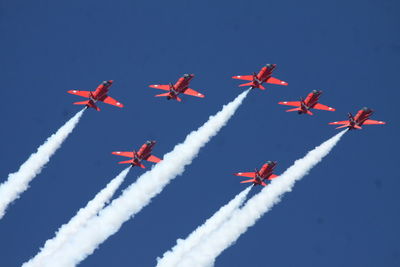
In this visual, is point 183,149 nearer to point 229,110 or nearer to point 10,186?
point 229,110

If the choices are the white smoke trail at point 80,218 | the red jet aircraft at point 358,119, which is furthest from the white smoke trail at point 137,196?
the red jet aircraft at point 358,119

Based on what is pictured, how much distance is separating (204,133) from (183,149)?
132 inches

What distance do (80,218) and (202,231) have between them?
14.0 meters

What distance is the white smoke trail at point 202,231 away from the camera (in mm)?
115062

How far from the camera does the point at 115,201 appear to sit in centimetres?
11856

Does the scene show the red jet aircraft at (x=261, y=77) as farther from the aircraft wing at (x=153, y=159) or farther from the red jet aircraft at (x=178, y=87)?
the aircraft wing at (x=153, y=159)

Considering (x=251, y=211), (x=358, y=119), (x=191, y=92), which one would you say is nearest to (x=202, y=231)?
(x=251, y=211)

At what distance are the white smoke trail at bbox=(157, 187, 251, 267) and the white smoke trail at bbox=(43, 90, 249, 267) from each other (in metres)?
6.26

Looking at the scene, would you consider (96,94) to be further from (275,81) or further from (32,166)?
(275,81)

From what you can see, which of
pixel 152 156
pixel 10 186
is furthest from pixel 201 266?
pixel 10 186

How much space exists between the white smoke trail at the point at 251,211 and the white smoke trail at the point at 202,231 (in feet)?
1.96

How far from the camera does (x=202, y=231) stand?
11862cm

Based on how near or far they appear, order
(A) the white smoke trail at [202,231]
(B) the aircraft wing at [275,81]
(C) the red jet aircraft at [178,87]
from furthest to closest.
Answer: (B) the aircraft wing at [275,81] → (C) the red jet aircraft at [178,87] → (A) the white smoke trail at [202,231]

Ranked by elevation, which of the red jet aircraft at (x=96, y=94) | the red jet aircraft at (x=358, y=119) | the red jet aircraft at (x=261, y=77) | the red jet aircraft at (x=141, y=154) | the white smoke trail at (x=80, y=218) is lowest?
the white smoke trail at (x=80, y=218)
